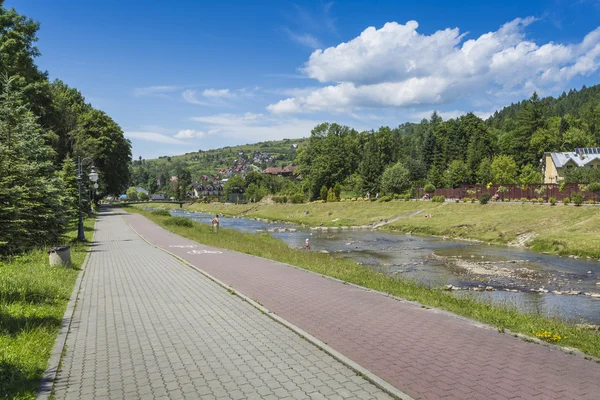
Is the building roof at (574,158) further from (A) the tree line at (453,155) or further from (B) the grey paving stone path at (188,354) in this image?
(B) the grey paving stone path at (188,354)

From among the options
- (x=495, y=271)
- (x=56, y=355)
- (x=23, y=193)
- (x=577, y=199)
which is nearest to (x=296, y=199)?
(x=577, y=199)

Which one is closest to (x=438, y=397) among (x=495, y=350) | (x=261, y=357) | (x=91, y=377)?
(x=495, y=350)

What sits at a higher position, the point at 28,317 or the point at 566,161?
the point at 566,161

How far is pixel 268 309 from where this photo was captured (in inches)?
352

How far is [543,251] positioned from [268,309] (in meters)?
21.1

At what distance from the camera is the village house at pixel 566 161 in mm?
65875

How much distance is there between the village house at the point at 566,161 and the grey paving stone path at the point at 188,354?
68544 mm

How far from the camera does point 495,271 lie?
18.2 meters

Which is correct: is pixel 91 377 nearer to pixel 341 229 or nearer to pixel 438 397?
pixel 438 397

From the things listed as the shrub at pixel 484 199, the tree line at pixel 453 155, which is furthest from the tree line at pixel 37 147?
the tree line at pixel 453 155

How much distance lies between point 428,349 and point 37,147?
19.8m

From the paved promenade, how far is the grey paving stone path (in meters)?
0.58

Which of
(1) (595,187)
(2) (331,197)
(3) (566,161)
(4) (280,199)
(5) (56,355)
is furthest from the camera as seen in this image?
(4) (280,199)

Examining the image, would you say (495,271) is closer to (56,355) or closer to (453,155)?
(56,355)
